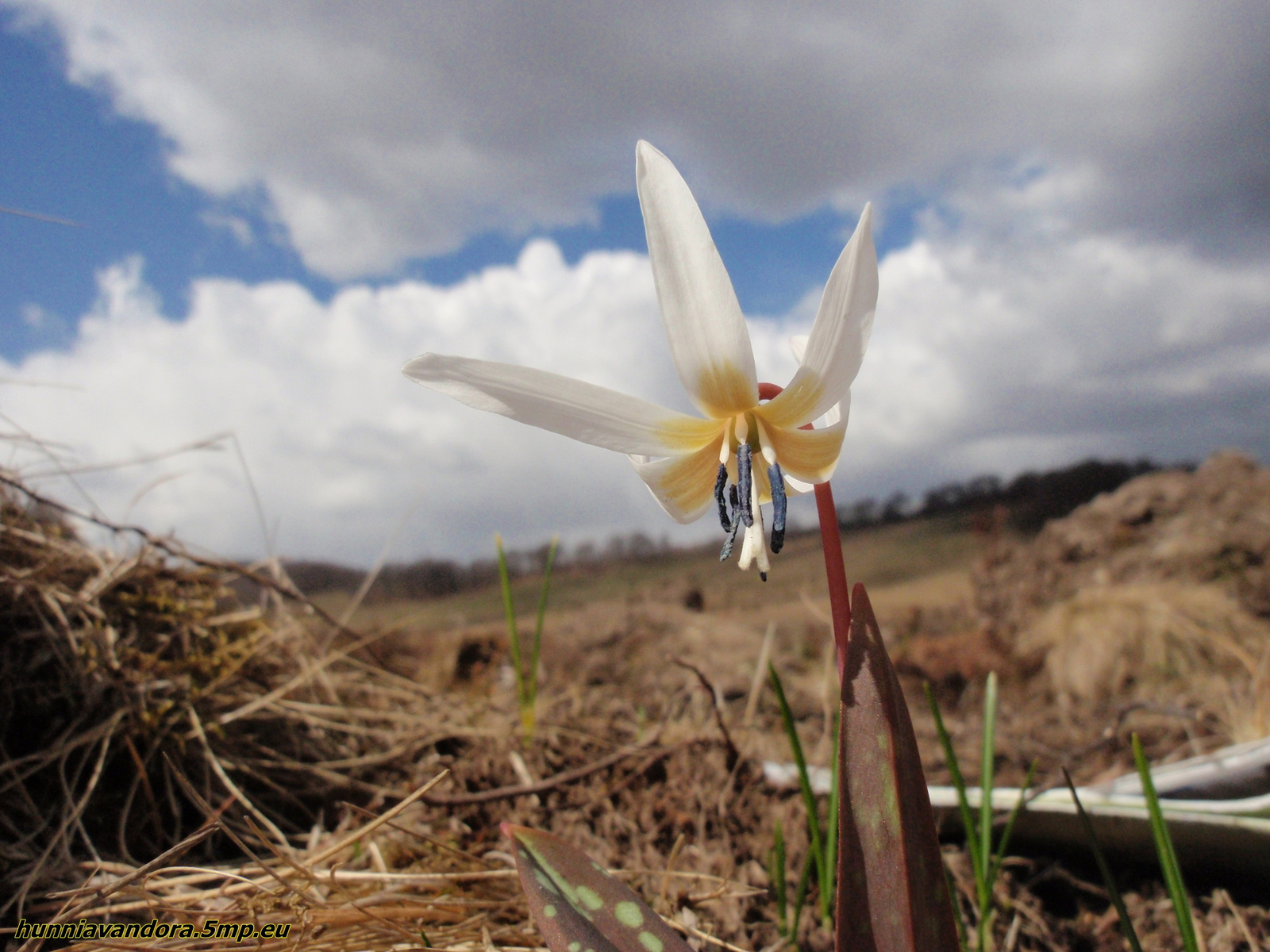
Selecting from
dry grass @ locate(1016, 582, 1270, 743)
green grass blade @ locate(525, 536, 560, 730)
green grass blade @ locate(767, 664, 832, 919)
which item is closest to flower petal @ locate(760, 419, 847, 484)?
green grass blade @ locate(767, 664, 832, 919)

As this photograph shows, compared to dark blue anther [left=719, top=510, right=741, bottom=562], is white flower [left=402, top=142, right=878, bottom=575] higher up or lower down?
higher up

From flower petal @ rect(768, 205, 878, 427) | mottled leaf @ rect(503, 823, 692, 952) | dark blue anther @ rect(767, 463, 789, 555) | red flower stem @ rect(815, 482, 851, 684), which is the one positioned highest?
flower petal @ rect(768, 205, 878, 427)

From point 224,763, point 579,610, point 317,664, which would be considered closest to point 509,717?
point 317,664

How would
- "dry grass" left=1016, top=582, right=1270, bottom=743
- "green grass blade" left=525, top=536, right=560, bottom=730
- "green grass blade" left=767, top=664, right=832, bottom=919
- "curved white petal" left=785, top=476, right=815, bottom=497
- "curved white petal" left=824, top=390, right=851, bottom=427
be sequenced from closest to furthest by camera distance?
1. "curved white petal" left=824, top=390, right=851, bottom=427
2. "curved white petal" left=785, top=476, right=815, bottom=497
3. "green grass blade" left=767, top=664, right=832, bottom=919
4. "green grass blade" left=525, top=536, right=560, bottom=730
5. "dry grass" left=1016, top=582, right=1270, bottom=743

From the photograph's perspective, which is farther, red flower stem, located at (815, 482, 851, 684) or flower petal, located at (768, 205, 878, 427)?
red flower stem, located at (815, 482, 851, 684)

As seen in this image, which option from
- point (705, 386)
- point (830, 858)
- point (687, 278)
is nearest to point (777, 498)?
point (705, 386)

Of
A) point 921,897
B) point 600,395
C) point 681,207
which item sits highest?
point 681,207

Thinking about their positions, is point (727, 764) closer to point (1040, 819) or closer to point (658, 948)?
point (1040, 819)

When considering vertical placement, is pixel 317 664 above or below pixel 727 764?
above

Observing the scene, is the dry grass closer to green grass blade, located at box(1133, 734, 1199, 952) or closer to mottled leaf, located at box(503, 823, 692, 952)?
green grass blade, located at box(1133, 734, 1199, 952)
